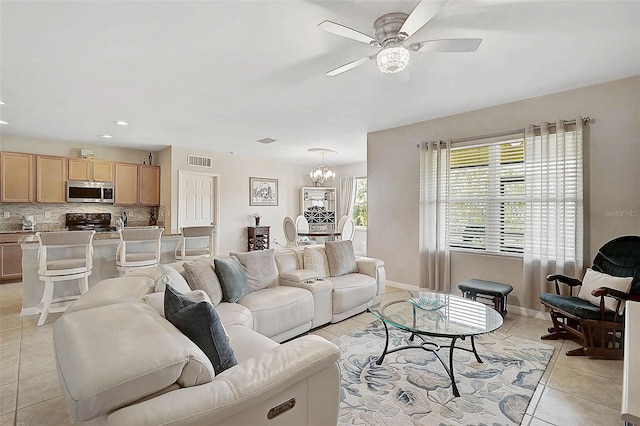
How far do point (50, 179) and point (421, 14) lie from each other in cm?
678

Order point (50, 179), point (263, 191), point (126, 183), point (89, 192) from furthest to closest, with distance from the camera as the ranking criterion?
point (263, 191) < point (126, 183) < point (89, 192) < point (50, 179)

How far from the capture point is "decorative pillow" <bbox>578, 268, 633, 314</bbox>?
2.64 m

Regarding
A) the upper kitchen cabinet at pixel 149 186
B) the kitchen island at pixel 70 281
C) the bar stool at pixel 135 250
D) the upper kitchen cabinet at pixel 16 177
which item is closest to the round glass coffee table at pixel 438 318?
the bar stool at pixel 135 250

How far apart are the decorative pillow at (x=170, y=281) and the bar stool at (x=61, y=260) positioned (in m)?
1.89

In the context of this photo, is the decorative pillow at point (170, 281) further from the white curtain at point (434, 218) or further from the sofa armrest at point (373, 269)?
the white curtain at point (434, 218)

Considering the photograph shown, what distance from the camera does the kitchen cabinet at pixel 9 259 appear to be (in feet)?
16.6

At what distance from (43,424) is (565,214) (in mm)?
4887

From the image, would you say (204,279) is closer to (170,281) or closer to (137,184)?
(170,281)

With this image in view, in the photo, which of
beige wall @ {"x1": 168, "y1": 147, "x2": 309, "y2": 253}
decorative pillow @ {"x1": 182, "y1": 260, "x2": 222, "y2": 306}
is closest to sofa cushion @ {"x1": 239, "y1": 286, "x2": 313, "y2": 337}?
decorative pillow @ {"x1": 182, "y1": 260, "x2": 222, "y2": 306}

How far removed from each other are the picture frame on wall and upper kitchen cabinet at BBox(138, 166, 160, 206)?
6.79ft

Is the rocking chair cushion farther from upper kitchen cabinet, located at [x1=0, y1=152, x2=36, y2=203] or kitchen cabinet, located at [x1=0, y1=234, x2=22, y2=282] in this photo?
upper kitchen cabinet, located at [x1=0, y1=152, x2=36, y2=203]

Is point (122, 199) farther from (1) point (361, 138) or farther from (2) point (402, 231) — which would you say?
(2) point (402, 231)

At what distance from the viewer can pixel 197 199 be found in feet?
22.0

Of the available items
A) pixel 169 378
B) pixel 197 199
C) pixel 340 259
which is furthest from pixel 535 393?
pixel 197 199
